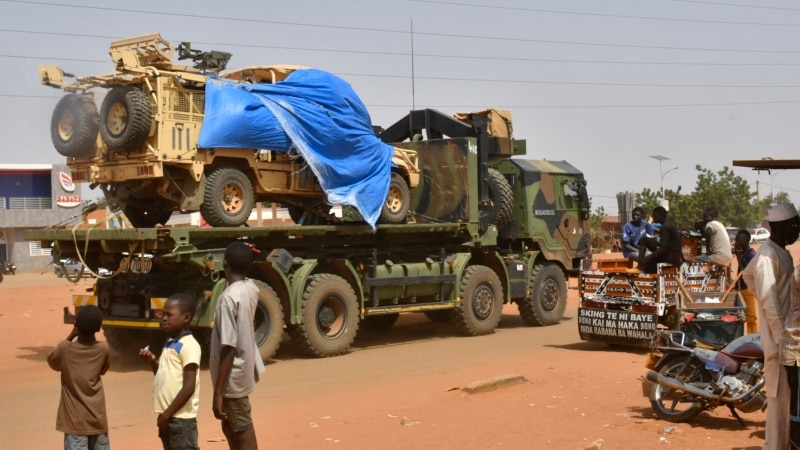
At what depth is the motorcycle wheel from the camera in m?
8.73

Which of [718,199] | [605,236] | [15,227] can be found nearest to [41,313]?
[15,227]

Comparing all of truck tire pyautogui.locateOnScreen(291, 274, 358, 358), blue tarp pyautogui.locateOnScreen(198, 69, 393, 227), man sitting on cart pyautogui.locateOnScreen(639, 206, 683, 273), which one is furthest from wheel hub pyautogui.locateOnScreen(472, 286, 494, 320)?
man sitting on cart pyautogui.locateOnScreen(639, 206, 683, 273)

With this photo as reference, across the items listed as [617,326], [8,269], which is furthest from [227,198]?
[8,269]

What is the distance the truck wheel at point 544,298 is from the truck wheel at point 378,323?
94.7 inches

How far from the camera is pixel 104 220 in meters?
12.5

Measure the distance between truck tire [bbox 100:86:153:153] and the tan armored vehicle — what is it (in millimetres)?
13

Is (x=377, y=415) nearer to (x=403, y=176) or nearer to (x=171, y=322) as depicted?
(x=171, y=322)

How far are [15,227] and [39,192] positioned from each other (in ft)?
8.41

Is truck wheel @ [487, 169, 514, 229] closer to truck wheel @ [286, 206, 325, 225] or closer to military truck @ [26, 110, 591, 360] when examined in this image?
military truck @ [26, 110, 591, 360]

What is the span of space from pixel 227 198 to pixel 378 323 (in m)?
5.54

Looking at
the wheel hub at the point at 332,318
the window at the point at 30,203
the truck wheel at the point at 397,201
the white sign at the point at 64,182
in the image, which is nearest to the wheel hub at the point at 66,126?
the wheel hub at the point at 332,318

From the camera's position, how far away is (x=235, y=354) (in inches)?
226

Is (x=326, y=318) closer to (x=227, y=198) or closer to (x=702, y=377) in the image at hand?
(x=227, y=198)

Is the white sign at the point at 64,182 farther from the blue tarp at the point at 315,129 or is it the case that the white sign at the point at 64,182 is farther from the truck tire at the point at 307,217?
the blue tarp at the point at 315,129
